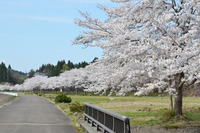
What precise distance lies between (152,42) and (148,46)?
0.20 m

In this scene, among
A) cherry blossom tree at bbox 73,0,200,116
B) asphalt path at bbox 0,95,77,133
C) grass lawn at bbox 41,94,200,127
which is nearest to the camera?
cherry blossom tree at bbox 73,0,200,116

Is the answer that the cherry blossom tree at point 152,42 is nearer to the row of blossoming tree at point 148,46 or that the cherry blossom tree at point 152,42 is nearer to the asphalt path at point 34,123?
the row of blossoming tree at point 148,46

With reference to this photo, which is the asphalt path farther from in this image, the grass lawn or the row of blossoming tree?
the row of blossoming tree

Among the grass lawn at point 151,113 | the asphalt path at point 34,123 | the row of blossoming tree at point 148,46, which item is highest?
the row of blossoming tree at point 148,46

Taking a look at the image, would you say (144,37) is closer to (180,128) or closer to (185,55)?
(185,55)

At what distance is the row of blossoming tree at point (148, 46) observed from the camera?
9.27 meters

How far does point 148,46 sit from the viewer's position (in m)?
9.96

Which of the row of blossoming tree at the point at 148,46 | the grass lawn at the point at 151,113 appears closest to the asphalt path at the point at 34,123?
the grass lawn at the point at 151,113

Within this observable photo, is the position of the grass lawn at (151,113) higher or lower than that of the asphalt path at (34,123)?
higher

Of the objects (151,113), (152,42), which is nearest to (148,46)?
(152,42)

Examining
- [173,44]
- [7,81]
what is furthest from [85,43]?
[7,81]

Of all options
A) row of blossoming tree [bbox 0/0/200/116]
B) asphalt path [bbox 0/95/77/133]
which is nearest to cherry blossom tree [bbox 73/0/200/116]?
row of blossoming tree [bbox 0/0/200/116]

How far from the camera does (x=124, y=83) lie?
12852 millimetres

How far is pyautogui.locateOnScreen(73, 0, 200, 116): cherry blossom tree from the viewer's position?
9094 mm
